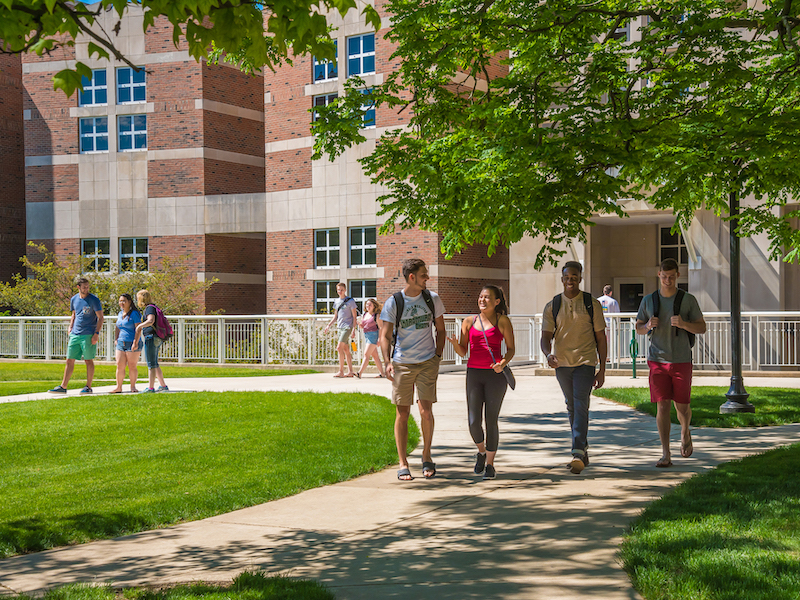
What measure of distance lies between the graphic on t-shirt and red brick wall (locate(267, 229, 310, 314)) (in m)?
23.7

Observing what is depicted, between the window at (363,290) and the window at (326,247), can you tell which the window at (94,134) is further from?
the window at (363,290)

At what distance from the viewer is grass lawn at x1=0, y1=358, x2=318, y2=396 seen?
16766 mm

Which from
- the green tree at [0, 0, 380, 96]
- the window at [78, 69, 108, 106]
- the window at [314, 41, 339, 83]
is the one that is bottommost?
the green tree at [0, 0, 380, 96]

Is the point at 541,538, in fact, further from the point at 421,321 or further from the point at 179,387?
the point at 179,387

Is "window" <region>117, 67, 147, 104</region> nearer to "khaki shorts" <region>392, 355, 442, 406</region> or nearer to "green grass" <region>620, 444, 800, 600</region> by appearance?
"khaki shorts" <region>392, 355, 442, 406</region>

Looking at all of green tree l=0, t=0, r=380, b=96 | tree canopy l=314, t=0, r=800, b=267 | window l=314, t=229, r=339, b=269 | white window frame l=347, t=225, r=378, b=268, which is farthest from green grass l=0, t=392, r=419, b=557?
window l=314, t=229, r=339, b=269

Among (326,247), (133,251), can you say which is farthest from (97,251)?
(326,247)

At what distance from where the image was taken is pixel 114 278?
103 ft

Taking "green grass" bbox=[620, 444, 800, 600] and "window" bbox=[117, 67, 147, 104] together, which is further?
"window" bbox=[117, 67, 147, 104]

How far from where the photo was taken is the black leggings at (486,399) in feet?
26.0

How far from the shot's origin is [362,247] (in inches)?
1204

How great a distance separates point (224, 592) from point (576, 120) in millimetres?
7447

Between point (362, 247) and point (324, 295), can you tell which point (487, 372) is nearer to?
point (362, 247)

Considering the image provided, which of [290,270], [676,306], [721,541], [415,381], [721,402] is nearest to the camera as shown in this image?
[721,541]
